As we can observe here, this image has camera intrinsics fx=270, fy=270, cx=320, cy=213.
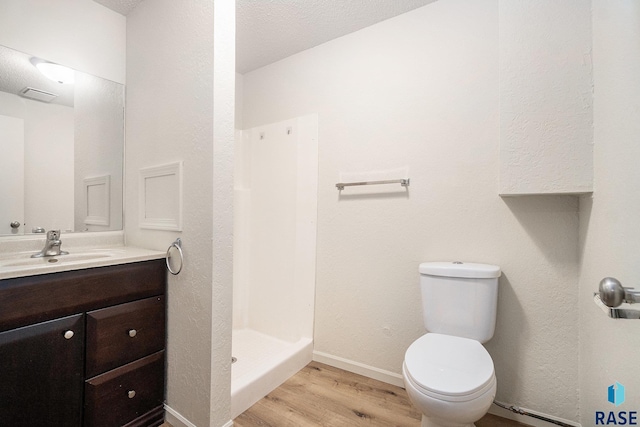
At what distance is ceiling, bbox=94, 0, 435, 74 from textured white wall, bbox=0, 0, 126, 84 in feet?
0.35

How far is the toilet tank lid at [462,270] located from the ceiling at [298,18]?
1568 millimetres

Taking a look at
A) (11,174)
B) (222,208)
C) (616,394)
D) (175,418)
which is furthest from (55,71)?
(616,394)

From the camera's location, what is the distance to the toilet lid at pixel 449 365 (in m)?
1.00

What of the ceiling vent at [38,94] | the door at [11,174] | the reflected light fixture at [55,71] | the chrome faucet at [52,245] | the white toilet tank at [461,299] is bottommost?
the white toilet tank at [461,299]

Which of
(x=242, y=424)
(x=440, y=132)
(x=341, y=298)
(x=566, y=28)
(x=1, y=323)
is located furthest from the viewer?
(x=341, y=298)

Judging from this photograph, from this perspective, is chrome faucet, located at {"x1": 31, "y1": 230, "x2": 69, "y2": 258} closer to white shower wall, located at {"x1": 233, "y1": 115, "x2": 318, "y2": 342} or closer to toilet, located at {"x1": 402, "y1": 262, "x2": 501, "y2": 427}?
white shower wall, located at {"x1": 233, "y1": 115, "x2": 318, "y2": 342}

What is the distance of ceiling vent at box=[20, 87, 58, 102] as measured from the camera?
1450 mm

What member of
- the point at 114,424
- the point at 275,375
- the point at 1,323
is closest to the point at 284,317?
the point at 275,375

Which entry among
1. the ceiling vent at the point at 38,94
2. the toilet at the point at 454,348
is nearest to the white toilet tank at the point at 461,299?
the toilet at the point at 454,348

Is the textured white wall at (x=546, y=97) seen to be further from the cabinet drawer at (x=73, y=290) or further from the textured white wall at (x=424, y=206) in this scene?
the cabinet drawer at (x=73, y=290)

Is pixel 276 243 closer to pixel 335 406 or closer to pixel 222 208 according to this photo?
pixel 222 208

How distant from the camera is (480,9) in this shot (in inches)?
59.2

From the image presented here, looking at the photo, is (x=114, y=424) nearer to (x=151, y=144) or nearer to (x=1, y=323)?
(x=1, y=323)

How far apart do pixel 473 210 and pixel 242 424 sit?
1685 mm
